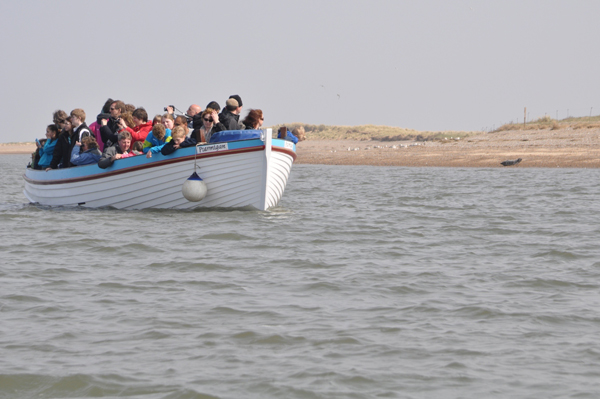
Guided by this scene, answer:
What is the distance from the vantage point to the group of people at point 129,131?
39.8 ft

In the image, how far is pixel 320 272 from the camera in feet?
24.6

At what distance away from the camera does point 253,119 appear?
40.6ft

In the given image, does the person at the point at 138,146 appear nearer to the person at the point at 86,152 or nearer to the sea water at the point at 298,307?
the person at the point at 86,152

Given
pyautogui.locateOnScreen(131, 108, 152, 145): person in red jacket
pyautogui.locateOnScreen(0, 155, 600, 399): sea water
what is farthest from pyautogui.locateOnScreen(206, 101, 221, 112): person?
pyautogui.locateOnScreen(0, 155, 600, 399): sea water

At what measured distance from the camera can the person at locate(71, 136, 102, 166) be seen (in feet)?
42.4

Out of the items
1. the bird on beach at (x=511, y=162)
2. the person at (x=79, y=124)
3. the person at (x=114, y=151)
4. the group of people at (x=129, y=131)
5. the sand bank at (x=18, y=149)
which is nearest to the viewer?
the group of people at (x=129, y=131)

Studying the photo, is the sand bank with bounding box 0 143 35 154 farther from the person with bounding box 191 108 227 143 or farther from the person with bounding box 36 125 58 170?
the person with bounding box 191 108 227 143

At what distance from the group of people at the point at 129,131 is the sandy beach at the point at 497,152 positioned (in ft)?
53.3

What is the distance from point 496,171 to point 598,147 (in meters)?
5.18

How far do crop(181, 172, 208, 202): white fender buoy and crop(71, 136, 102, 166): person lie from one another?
6.69ft

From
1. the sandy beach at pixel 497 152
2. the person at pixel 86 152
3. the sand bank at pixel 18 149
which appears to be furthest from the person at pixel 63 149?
the sand bank at pixel 18 149

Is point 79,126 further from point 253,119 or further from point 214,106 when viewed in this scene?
point 253,119

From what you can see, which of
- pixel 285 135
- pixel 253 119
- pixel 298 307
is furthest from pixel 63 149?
pixel 298 307

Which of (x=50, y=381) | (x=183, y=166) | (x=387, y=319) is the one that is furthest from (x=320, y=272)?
(x=183, y=166)
